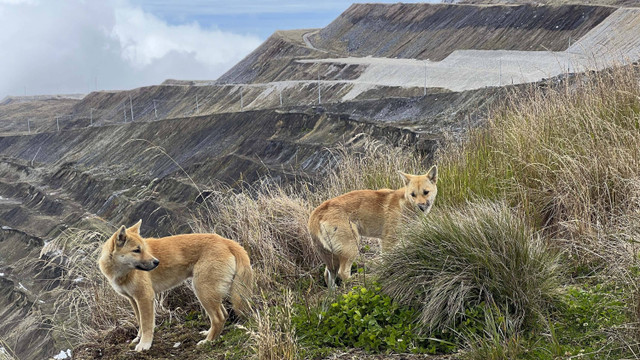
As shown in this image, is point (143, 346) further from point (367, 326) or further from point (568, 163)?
point (568, 163)

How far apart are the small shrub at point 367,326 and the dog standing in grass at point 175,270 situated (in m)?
0.78

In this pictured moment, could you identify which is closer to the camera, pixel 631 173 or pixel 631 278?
pixel 631 278

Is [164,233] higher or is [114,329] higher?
[114,329]

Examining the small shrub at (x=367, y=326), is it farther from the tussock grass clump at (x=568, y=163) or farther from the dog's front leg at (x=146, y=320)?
the tussock grass clump at (x=568, y=163)

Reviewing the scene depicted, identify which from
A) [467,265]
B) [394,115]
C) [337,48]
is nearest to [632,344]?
[467,265]

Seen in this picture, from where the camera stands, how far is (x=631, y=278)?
5551mm

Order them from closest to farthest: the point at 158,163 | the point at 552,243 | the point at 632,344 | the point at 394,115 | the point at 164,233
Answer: the point at 632,344, the point at 552,243, the point at 164,233, the point at 394,115, the point at 158,163

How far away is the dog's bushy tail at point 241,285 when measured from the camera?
7109mm

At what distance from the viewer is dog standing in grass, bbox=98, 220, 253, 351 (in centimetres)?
686

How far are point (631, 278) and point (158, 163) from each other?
190ft

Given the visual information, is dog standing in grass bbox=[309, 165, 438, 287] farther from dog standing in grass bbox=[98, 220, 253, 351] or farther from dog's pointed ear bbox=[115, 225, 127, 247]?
dog's pointed ear bbox=[115, 225, 127, 247]

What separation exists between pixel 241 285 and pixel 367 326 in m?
1.43

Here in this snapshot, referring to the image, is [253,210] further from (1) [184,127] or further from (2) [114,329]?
(1) [184,127]

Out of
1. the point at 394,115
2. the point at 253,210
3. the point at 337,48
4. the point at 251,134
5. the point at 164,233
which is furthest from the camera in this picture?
the point at 337,48
